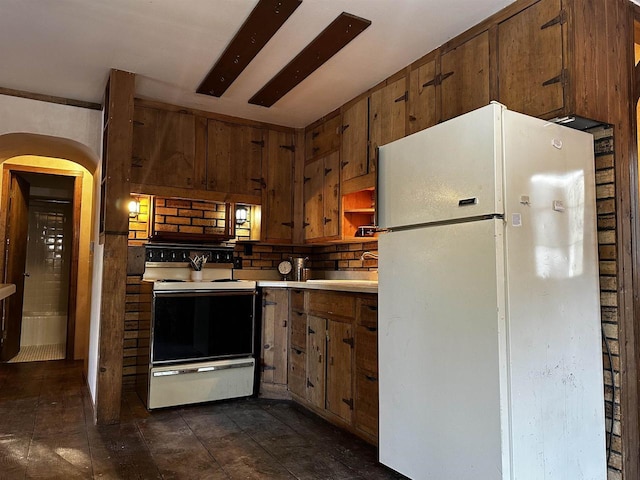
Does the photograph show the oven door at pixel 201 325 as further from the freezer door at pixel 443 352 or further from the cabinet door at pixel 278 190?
the freezer door at pixel 443 352

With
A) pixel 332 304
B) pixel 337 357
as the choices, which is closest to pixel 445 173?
pixel 332 304

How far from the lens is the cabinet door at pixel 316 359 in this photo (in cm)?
299

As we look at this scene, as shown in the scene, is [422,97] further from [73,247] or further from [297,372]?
[73,247]

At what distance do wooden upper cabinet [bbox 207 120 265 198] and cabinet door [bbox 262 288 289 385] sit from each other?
37.8 inches

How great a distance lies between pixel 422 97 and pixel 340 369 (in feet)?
5.82

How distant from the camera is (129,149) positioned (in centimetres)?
307

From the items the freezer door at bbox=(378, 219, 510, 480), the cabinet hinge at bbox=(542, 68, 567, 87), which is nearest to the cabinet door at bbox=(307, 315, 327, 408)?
the freezer door at bbox=(378, 219, 510, 480)

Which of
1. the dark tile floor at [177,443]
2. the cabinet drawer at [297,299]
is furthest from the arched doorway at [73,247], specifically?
the cabinet drawer at [297,299]

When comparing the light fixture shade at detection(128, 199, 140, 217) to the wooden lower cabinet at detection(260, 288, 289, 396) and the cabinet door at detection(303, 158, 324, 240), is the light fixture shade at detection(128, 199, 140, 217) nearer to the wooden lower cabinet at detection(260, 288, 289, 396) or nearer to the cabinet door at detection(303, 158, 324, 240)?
the wooden lower cabinet at detection(260, 288, 289, 396)

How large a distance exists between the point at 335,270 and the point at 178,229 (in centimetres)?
143

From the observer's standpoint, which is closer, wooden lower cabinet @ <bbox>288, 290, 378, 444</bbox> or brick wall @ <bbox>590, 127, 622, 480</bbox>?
brick wall @ <bbox>590, 127, 622, 480</bbox>

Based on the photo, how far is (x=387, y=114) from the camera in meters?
3.13

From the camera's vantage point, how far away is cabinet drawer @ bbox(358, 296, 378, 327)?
2469mm

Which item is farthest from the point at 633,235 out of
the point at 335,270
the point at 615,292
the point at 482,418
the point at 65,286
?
the point at 65,286
